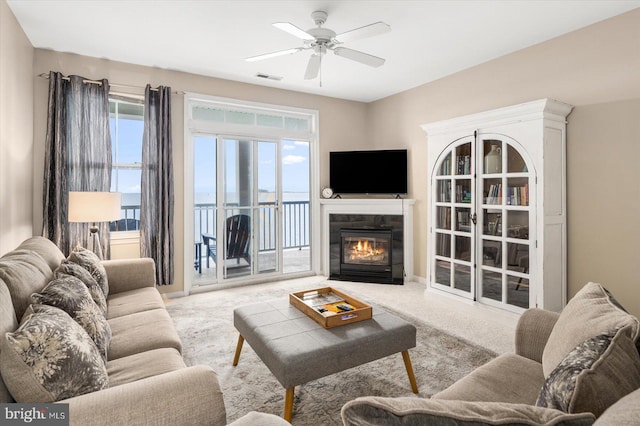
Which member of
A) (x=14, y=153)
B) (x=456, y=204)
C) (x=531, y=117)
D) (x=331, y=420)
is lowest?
(x=331, y=420)

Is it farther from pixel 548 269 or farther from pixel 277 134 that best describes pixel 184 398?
pixel 277 134

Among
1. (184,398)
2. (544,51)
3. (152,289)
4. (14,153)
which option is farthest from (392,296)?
(14,153)

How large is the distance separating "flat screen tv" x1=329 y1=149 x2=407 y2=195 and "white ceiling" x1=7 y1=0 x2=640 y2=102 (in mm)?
1285

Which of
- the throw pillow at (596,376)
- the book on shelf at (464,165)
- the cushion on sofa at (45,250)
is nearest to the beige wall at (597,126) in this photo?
the book on shelf at (464,165)

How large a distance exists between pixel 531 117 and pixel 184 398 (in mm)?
3485

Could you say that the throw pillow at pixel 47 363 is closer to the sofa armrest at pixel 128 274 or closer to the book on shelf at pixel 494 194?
the sofa armrest at pixel 128 274

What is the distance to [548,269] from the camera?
317 centimetres

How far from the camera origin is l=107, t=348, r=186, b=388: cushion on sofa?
1545 mm

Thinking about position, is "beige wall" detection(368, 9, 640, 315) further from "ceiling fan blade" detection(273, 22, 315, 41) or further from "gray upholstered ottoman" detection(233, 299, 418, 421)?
"ceiling fan blade" detection(273, 22, 315, 41)

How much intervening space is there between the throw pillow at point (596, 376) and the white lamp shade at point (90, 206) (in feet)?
11.2

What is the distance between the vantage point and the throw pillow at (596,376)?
0.86 m

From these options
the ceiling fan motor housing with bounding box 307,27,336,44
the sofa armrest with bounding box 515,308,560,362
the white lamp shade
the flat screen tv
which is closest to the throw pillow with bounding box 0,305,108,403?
the sofa armrest with bounding box 515,308,560,362

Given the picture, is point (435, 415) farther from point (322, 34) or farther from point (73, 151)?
point (73, 151)

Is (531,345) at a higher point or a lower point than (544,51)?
lower
